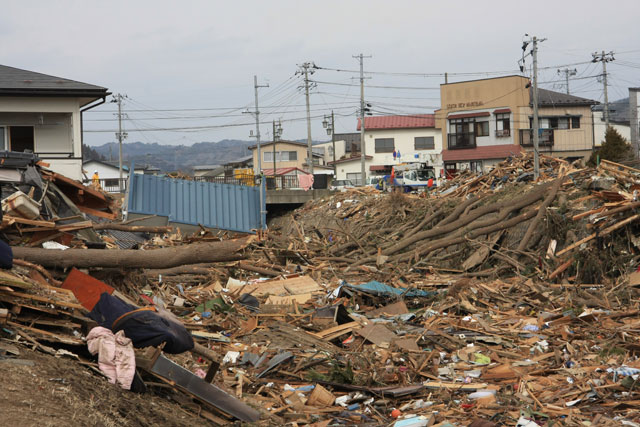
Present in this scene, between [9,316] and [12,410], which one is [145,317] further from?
[12,410]

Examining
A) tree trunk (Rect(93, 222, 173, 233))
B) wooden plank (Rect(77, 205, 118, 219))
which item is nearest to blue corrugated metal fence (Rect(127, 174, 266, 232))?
wooden plank (Rect(77, 205, 118, 219))

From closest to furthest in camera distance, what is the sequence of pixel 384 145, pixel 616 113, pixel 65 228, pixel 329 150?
pixel 65 228, pixel 384 145, pixel 329 150, pixel 616 113

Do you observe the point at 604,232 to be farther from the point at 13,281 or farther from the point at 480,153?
the point at 480,153

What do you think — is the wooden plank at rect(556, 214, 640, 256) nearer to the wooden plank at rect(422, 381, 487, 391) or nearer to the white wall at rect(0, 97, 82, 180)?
the wooden plank at rect(422, 381, 487, 391)

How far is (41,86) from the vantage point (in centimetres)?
1817

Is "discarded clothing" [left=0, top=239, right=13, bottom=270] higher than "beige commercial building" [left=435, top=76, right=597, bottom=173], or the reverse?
"beige commercial building" [left=435, top=76, right=597, bottom=173]

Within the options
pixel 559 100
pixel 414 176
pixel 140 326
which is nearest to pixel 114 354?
pixel 140 326

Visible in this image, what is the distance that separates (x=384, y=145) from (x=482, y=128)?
11404 mm

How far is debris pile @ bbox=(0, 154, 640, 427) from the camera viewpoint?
7051 millimetres

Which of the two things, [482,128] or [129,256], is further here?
[482,128]

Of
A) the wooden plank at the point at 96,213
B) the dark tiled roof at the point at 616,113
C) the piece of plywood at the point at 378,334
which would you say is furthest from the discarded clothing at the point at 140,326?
the dark tiled roof at the point at 616,113

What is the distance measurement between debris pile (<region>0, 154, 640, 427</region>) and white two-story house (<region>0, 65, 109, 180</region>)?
15.7ft

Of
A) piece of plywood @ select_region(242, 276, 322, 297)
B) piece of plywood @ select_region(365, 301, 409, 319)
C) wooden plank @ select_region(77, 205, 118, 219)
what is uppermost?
wooden plank @ select_region(77, 205, 118, 219)

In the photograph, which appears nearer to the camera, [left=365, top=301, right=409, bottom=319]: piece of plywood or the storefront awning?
[left=365, top=301, right=409, bottom=319]: piece of plywood
